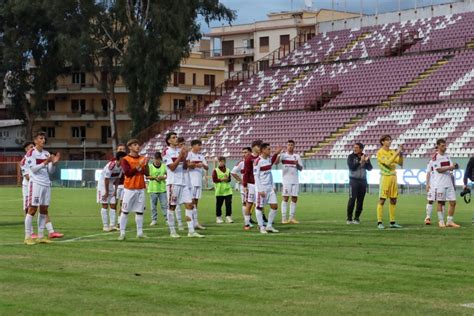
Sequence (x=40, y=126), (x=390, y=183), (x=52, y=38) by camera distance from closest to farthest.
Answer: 1. (x=390, y=183)
2. (x=52, y=38)
3. (x=40, y=126)

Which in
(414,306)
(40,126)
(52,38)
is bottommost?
(414,306)

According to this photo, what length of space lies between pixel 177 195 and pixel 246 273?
7573 mm

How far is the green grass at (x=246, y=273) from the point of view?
11.8m

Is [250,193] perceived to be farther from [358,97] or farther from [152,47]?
[152,47]

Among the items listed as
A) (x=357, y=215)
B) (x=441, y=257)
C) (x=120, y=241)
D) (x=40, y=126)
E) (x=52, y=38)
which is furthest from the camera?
(x=40, y=126)

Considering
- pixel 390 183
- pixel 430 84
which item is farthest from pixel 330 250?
pixel 430 84

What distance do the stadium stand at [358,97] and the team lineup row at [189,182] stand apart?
24450 mm

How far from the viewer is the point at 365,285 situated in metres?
13.5

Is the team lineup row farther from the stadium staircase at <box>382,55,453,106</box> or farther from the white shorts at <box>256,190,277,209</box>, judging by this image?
the stadium staircase at <box>382,55,453,106</box>

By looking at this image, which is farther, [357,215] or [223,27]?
[223,27]

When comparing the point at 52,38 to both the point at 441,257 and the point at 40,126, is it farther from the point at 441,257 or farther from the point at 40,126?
the point at 441,257

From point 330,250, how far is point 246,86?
5735 centimetres

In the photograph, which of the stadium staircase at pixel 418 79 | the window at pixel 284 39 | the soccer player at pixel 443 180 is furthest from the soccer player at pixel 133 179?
the window at pixel 284 39

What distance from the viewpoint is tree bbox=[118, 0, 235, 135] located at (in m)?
71.9
